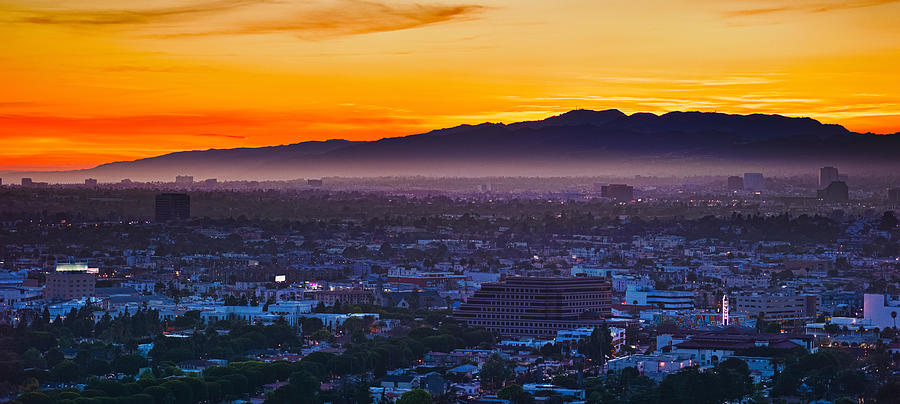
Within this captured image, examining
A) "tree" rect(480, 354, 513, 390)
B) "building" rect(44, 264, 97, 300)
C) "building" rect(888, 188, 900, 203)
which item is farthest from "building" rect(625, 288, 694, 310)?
"building" rect(888, 188, 900, 203)

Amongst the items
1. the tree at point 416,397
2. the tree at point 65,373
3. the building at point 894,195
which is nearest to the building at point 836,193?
the building at point 894,195

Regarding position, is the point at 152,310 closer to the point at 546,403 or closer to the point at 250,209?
the point at 546,403

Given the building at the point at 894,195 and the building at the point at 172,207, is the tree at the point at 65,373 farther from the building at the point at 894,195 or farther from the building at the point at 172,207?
the building at the point at 894,195

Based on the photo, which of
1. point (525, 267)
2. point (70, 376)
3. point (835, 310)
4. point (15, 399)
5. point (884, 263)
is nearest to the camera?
point (15, 399)

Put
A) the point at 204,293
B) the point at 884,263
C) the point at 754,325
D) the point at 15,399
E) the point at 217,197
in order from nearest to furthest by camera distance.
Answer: the point at 15,399
the point at 754,325
the point at 204,293
the point at 884,263
the point at 217,197

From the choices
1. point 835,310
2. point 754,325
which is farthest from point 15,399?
point 835,310

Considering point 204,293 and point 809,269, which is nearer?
point 204,293

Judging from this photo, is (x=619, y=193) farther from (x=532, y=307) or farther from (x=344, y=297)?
(x=532, y=307)
